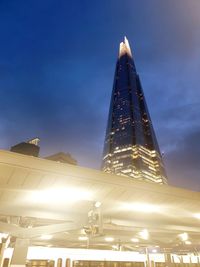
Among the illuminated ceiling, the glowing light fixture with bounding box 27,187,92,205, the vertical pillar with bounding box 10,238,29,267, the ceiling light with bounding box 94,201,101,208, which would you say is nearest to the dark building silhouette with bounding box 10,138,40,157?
the illuminated ceiling

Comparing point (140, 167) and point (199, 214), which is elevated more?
point (140, 167)

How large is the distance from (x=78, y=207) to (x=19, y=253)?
3.76 meters

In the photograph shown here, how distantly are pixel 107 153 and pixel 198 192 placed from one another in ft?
615

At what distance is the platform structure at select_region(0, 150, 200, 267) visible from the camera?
6.32 meters

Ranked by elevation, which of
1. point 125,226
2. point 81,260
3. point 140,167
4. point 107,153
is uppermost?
point 107,153

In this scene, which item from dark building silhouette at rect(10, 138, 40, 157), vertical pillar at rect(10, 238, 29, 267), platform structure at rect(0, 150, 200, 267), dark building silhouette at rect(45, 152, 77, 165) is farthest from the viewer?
dark building silhouette at rect(45, 152, 77, 165)

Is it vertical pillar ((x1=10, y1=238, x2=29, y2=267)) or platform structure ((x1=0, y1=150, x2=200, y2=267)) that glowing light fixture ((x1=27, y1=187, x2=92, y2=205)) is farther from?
vertical pillar ((x1=10, y1=238, x2=29, y2=267))

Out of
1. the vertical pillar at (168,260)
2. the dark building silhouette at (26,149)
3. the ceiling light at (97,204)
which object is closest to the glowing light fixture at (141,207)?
the ceiling light at (97,204)

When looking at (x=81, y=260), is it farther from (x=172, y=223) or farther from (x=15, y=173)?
(x=15, y=173)

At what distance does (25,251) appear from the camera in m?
10.6

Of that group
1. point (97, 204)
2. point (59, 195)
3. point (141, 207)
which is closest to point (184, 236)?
point (141, 207)

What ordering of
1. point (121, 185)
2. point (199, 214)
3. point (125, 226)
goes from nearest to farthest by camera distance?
point (121, 185)
point (199, 214)
point (125, 226)

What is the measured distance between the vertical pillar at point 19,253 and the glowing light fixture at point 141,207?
192 inches

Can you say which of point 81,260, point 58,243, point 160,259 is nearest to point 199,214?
point 81,260
